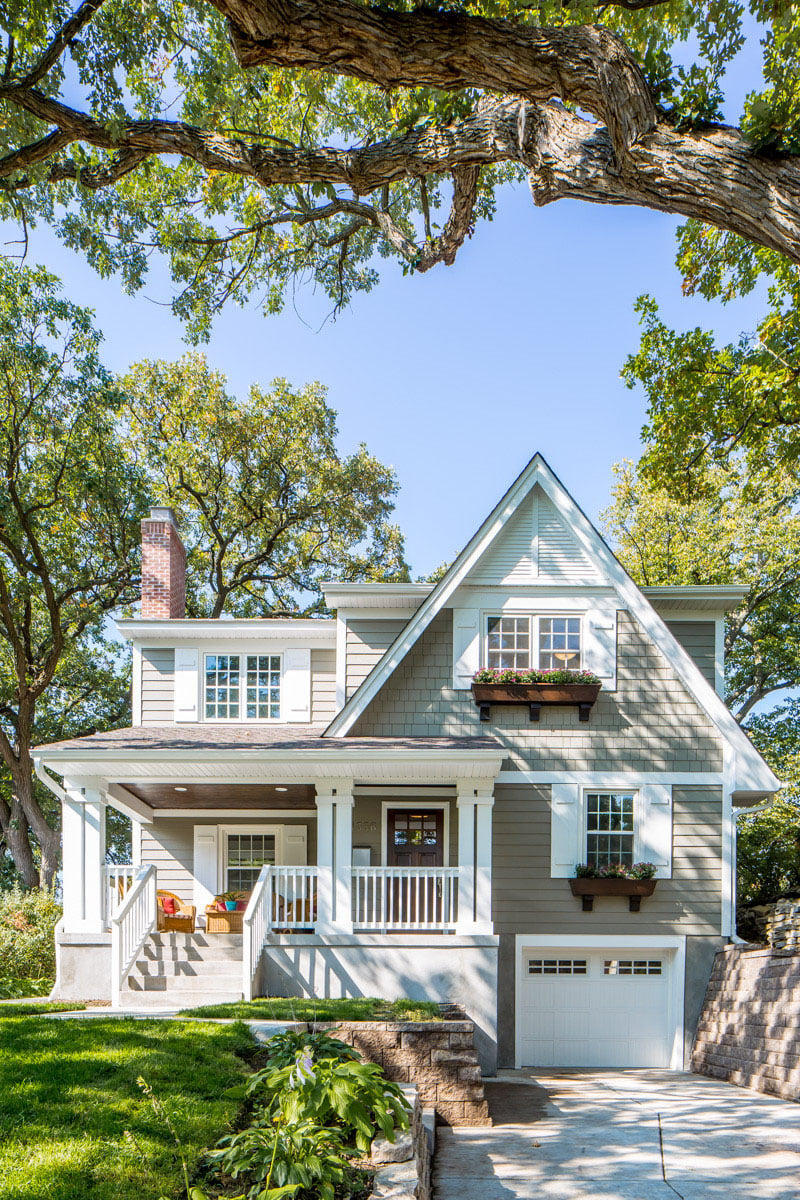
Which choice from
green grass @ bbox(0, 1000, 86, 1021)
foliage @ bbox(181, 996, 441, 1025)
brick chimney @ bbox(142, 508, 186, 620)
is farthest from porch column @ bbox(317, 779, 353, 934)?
brick chimney @ bbox(142, 508, 186, 620)

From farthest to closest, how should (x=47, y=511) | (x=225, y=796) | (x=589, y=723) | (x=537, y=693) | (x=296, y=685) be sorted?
(x=47, y=511) → (x=296, y=685) → (x=225, y=796) → (x=589, y=723) → (x=537, y=693)

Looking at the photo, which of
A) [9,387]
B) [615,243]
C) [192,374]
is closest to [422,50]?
[615,243]

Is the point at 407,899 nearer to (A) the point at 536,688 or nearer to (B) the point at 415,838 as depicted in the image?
(B) the point at 415,838

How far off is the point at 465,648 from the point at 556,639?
4.38 feet

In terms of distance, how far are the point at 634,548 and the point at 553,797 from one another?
44.3ft

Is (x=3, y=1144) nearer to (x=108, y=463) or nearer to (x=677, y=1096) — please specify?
(x=677, y=1096)

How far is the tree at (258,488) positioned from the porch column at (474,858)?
14582 mm

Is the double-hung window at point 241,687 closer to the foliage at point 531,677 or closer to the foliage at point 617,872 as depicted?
the foliage at point 531,677

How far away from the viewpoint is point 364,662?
48.0 feet

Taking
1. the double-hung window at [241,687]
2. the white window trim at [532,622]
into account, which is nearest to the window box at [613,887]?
the white window trim at [532,622]

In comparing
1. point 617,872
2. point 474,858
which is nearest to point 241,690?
point 474,858

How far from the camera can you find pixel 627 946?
41.9 feet

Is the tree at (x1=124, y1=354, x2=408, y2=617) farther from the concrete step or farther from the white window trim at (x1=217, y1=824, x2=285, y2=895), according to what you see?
the concrete step

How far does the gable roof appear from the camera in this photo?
42.2 feet
